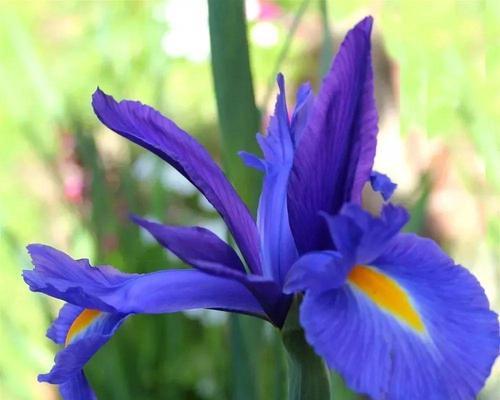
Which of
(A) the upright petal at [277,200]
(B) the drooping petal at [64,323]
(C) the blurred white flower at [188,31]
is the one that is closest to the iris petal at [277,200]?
(A) the upright petal at [277,200]

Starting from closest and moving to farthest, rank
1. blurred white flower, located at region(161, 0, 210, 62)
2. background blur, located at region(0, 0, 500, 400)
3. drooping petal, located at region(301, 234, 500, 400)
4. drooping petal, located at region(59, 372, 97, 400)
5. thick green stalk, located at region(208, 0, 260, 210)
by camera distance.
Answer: drooping petal, located at region(301, 234, 500, 400), drooping petal, located at region(59, 372, 97, 400), thick green stalk, located at region(208, 0, 260, 210), background blur, located at region(0, 0, 500, 400), blurred white flower, located at region(161, 0, 210, 62)

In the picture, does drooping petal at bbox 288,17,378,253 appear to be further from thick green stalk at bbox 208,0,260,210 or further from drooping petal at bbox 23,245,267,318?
thick green stalk at bbox 208,0,260,210

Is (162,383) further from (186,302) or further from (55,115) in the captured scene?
(186,302)

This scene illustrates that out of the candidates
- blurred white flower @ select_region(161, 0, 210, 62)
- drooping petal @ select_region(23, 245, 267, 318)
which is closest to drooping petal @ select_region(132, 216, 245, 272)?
drooping petal @ select_region(23, 245, 267, 318)

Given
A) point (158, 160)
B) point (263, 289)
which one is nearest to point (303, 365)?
point (263, 289)

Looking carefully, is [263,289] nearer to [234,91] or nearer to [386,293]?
[386,293]

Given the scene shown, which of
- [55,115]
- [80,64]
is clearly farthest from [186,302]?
[80,64]
